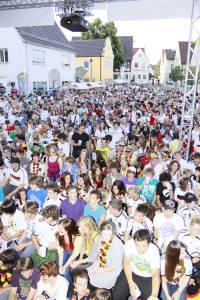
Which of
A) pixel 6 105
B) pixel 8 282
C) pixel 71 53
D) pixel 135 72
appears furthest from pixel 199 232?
pixel 135 72

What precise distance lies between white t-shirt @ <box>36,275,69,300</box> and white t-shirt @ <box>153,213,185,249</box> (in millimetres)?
1716

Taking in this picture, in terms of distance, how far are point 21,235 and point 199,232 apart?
9.30 ft

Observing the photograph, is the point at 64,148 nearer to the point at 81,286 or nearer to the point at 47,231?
the point at 47,231

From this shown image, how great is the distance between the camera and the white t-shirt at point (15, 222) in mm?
5219

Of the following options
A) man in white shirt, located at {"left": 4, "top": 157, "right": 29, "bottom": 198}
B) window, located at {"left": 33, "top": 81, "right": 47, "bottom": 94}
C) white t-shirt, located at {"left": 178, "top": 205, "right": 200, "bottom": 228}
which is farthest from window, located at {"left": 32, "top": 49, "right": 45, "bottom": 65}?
white t-shirt, located at {"left": 178, "top": 205, "right": 200, "bottom": 228}

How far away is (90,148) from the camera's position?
961 cm

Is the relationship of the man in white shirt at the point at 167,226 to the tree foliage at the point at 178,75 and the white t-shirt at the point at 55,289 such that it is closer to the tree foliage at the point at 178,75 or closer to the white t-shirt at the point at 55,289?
the white t-shirt at the point at 55,289

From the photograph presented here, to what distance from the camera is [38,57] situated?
1195 inches

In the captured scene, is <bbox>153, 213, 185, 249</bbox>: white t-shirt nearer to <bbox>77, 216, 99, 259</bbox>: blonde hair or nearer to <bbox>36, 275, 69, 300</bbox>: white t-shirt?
<bbox>77, 216, 99, 259</bbox>: blonde hair

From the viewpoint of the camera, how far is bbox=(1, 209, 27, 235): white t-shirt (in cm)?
522

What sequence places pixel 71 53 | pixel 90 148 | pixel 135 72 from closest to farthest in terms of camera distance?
1. pixel 90 148
2. pixel 71 53
3. pixel 135 72

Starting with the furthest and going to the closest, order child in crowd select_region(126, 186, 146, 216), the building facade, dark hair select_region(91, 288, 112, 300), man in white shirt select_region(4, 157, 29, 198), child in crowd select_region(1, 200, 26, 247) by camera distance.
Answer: the building facade → man in white shirt select_region(4, 157, 29, 198) → child in crowd select_region(126, 186, 146, 216) → child in crowd select_region(1, 200, 26, 247) → dark hair select_region(91, 288, 112, 300)

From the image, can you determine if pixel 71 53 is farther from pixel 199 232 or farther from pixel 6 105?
pixel 199 232

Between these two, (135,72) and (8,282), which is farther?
(135,72)
